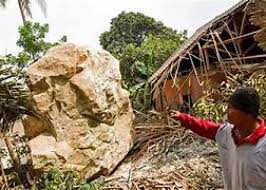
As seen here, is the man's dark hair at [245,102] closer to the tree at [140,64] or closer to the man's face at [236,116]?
the man's face at [236,116]

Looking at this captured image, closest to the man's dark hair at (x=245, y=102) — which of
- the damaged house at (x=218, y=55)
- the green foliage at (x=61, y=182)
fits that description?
the green foliage at (x=61, y=182)

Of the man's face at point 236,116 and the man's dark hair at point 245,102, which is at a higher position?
the man's dark hair at point 245,102

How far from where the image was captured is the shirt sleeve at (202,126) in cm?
321

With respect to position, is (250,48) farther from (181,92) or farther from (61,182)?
(61,182)

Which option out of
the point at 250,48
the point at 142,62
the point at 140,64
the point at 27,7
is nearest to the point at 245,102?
the point at 250,48

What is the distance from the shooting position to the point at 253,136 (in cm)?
293

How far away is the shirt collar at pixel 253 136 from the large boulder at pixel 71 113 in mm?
4930

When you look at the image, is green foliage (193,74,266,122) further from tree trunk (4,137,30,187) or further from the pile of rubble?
tree trunk (4,137,30,187)

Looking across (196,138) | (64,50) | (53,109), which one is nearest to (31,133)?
(53,109)

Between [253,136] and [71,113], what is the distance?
207 inches

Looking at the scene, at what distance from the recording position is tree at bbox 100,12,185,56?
2788cm

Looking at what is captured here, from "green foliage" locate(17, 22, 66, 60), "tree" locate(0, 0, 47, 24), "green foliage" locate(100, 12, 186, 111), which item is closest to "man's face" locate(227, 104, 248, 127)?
"green foliage" locate(100, 12, 186, 111)

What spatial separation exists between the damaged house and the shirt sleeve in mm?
6243

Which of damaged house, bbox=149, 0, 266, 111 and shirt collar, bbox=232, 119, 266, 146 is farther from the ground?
damaged house, bbox=149, 0, 266, 111
